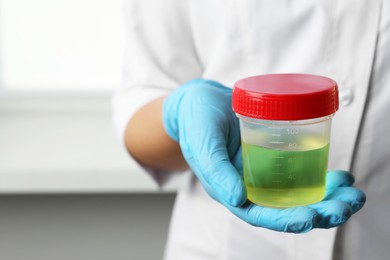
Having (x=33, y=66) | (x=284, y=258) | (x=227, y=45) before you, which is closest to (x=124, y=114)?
(x=227, y=45)

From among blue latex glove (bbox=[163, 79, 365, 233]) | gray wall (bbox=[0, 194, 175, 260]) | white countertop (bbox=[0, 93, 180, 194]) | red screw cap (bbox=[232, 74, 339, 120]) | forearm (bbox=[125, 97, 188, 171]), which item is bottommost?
gray wall (bbox=[0, 194, 175, 260])

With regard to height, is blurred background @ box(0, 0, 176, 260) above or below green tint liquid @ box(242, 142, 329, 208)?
below

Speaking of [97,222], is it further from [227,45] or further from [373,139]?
[373,139]

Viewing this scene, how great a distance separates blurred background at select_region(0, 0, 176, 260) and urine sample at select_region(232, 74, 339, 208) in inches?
28.4

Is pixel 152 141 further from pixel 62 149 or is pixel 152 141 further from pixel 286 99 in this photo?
pixel 62 149

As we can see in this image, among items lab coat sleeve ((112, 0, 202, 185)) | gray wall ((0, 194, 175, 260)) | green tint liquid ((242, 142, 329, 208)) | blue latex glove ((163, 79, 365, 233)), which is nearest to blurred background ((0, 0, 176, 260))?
gray wall ((0, 194, 175, 260))

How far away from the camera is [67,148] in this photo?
1.46 m

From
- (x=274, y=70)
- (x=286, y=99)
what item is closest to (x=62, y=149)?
(x=274, y=70)

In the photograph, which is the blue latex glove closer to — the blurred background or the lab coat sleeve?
the lab coat sleeve

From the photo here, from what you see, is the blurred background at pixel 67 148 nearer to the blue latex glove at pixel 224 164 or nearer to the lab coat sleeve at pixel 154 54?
the lab coat sleeve at pixel 154 54

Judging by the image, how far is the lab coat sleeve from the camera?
3.10ft

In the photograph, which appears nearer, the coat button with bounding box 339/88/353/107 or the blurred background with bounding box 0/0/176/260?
the coat button with bounding box 339/88/353/107

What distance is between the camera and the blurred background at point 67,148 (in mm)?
1366

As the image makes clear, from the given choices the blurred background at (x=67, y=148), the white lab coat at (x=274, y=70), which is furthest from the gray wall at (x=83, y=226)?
the white lab coat at (x=274, y=70)
